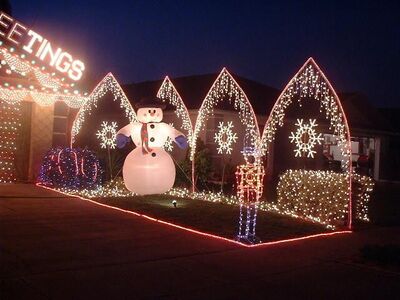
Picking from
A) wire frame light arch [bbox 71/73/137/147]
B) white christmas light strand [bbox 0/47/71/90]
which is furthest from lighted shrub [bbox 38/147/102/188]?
white christmas light strand [bbox 0/47/71/90]

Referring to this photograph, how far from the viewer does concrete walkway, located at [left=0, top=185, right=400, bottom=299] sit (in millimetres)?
6531

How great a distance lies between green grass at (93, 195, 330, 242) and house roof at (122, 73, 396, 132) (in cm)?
983

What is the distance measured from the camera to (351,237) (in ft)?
34.5

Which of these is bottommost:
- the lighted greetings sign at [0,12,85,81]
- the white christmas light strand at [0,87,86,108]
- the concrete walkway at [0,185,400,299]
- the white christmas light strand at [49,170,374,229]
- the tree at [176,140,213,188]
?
the concrete walkway at [0,185,400,299]

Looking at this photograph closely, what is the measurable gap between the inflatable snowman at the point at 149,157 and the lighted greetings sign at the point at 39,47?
2783 millimetres

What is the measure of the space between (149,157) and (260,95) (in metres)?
11.5

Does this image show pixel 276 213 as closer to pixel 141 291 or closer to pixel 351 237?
pixel 351 237

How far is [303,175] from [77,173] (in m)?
5.74

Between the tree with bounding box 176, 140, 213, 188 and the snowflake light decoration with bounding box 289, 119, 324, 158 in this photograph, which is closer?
the snowflake light decoration with bounding box 289, 119, 324, 158

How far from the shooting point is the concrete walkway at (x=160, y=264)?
6531 millimetres

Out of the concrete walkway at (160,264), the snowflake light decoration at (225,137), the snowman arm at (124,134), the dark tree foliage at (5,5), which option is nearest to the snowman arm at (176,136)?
the snowman arm at (124,134)

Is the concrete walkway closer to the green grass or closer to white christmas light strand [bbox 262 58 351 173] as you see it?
the green grass

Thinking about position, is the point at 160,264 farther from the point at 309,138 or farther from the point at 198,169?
the point at 198,169

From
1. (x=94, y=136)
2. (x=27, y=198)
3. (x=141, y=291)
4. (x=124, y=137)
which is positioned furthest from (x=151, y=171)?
(x=94, y=136)
